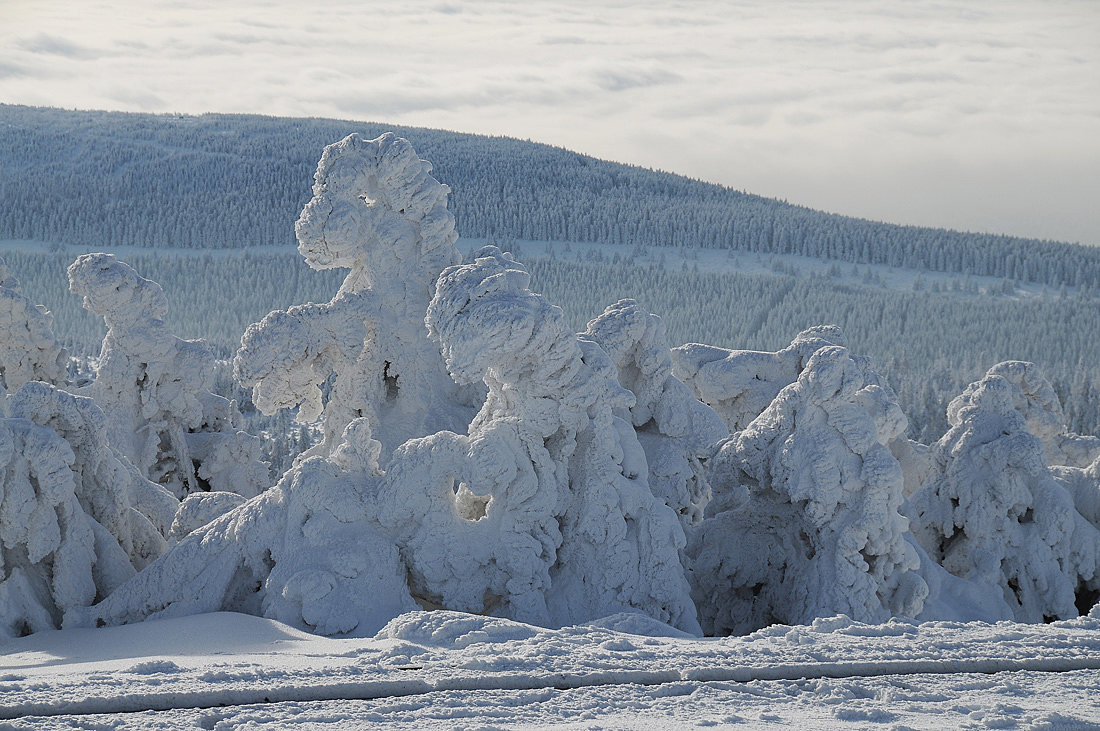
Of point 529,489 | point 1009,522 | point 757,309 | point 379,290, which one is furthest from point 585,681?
point 757,309

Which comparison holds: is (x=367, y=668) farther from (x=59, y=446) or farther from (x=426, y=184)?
(x=426, y=184)

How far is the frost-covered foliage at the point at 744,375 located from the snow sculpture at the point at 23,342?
6.34 m

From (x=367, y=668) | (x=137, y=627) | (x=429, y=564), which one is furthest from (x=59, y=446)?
(x=367, y=668)

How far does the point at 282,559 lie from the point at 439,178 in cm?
6130

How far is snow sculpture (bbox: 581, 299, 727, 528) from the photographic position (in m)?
9.77

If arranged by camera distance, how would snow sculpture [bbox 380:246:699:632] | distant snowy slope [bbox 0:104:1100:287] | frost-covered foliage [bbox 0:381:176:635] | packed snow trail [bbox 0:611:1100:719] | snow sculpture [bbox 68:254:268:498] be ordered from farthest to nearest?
distant snowy slope [bbox 0:104:1100:287] → snow sculpture [bbox 68:254:268:498] → snow sculpture [bbox 380:246:699:632] → frost-covered foliage [bbox 0:381:176:635] → packed snow trail [bbox 0:611:1100:719]

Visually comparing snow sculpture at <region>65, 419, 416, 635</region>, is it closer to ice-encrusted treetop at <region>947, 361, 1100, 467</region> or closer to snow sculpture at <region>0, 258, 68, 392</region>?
snow sculpture at <region>0, 258, 68, 392</region>

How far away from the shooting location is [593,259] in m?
54.2

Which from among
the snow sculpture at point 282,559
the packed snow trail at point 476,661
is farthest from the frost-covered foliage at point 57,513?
the packed snow trail at point 476,661

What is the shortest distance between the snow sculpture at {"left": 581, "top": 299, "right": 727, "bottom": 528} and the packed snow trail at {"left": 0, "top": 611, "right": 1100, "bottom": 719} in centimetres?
328

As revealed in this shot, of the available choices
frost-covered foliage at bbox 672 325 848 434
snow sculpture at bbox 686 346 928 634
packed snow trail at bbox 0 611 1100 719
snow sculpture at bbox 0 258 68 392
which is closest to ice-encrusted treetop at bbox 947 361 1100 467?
frost-covered foliage at bbox 672 325 848 434

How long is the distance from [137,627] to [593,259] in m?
47.6

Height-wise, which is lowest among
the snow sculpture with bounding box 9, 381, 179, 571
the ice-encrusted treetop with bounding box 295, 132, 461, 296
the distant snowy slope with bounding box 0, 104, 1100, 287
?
the snow sculpture with bounding box 9, 381, 179, 571

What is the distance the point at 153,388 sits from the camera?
1160cm
